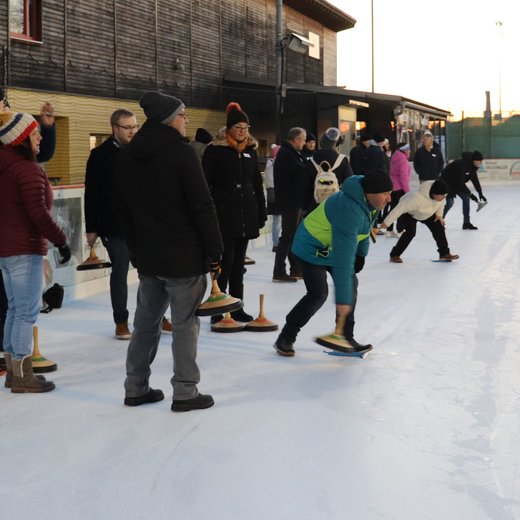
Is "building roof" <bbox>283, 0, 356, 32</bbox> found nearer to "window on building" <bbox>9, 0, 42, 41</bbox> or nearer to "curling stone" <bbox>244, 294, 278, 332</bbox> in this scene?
"window on building" <bbox>9, 0, 42, 41</bbox>

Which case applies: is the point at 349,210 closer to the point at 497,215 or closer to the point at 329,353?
the point at 329,353

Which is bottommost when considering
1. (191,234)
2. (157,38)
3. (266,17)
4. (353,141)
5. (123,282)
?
(123,282)

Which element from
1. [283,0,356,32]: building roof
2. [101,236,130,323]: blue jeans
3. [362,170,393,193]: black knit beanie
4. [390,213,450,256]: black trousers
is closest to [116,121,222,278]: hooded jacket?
Answer: [362,170,393,193]: black knit beanie

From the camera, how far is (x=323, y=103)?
2878 centimetres

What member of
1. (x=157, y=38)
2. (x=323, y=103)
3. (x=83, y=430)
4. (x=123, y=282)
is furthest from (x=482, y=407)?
(x=323, y=103)

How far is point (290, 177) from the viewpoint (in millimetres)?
10180

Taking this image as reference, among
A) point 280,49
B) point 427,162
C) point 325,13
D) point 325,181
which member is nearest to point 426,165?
point 427,162

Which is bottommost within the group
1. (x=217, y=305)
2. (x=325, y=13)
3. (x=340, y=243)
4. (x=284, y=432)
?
(x=284, y=432)

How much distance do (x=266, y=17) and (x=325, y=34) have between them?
24.6 feet

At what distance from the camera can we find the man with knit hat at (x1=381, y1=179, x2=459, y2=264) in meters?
11.2

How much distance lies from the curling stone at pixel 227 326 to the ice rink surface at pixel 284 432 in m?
0.10

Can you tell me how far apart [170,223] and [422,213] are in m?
7.26

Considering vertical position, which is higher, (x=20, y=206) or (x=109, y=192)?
(x=109, y=192)

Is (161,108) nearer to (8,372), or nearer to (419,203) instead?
(8,372)
